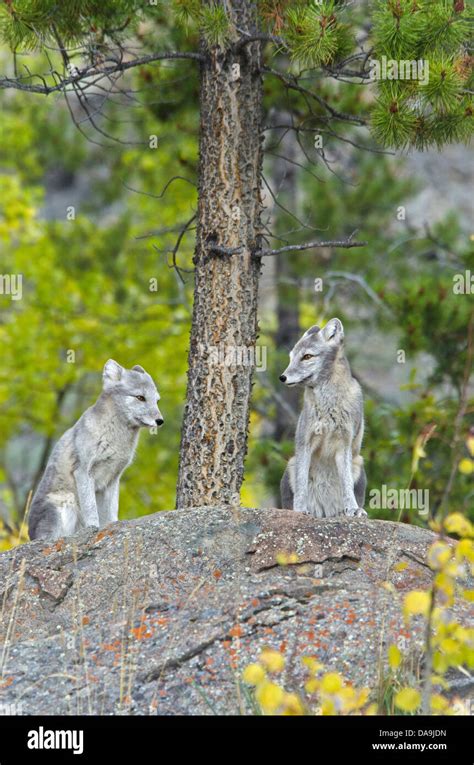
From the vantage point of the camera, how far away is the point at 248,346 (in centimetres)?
971

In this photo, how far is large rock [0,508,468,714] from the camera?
6.72 metres

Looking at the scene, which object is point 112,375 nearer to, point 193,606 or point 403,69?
point 193,606

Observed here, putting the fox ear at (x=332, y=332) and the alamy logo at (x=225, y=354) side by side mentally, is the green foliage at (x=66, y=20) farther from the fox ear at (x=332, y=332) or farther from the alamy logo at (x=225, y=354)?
the fox ear at (x=332, y=332)

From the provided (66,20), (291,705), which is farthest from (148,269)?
(291,705)

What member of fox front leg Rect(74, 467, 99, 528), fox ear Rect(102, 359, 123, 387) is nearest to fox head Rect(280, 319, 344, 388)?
Result: fox ear Rect(102, 359, 123, 387)

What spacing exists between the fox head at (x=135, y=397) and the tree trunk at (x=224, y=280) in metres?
0.39

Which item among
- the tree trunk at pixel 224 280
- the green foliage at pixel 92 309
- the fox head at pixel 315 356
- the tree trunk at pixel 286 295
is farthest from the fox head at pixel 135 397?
the green foliage at pixel 92 309

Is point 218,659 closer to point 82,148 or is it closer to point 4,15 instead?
point 4,15

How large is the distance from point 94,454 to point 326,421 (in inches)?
89.7

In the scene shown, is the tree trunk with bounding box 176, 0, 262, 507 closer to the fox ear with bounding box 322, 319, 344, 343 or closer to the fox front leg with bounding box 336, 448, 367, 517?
the fox ear with bounding box 322, 319, 344, 343

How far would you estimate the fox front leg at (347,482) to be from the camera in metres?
9.31

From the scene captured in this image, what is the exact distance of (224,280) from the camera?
379 inches

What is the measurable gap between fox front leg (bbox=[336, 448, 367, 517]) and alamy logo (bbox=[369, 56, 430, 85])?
11.1ft
